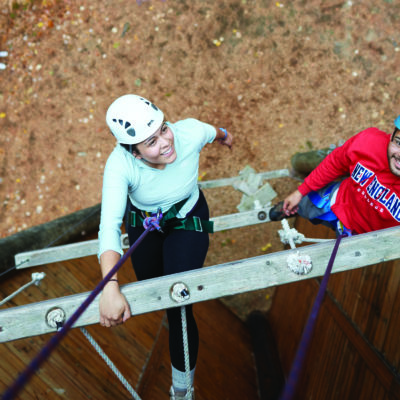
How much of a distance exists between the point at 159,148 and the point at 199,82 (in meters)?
3.46

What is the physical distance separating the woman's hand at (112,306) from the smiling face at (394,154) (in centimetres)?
139

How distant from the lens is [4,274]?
2643 mm

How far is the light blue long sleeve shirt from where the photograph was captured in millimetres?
1715

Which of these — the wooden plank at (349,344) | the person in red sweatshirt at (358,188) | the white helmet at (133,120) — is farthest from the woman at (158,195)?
the wooden plank at (349,344)

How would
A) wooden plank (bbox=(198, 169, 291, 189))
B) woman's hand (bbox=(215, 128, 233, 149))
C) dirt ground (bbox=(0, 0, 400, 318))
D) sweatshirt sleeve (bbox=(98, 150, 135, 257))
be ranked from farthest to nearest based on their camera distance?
dirt ground (bbox=(0, 0, 400, 318)) → wooden plank (bbox=(198, 169, 291, 189)) → woman's hand (bbox=(215, 128, 233, 149)) → sweatshirt sleeve (bbox=(98, 150, 135, 257))

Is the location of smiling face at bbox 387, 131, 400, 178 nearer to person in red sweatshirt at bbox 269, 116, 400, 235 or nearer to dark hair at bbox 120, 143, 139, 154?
person in red sweatshirt at bbox 269, 116, 400, 235

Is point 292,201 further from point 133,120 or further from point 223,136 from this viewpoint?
point 133,120

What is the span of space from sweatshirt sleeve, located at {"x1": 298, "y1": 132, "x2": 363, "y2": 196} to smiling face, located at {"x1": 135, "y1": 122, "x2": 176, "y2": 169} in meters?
0.98

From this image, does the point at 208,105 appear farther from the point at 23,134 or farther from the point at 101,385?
the point at 101,385

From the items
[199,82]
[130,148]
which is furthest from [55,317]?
[199,82]

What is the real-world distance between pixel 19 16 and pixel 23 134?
1.92 metres

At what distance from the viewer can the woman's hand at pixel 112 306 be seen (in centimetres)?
124

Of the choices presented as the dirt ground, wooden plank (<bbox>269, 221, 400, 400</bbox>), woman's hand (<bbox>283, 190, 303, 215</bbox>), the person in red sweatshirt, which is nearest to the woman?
woman's hand (<bbox>283, 190, 303, 215</bbox>)

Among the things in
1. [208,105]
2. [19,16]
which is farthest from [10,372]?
[19,16]
